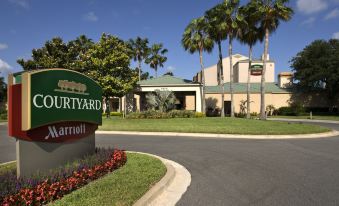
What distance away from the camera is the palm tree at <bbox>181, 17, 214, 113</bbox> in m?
32.8

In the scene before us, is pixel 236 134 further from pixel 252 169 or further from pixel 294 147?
pixel 252 169

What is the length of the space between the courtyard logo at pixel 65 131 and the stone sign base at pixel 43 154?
205mm

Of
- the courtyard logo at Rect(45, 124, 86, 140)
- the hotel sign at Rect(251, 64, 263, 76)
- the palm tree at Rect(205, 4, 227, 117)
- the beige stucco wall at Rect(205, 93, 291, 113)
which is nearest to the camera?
the courtyard logo at Rect(45, 124, 86, 140)

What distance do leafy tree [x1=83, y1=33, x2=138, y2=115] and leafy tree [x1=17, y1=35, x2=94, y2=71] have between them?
5213mm

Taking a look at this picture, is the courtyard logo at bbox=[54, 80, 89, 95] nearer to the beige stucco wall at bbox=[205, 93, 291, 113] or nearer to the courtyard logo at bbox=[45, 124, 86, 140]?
the courtyard logo at bbox=[45, 124, 86, 140]

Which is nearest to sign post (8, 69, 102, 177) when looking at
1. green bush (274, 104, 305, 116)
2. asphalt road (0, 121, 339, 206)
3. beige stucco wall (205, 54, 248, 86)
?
asphalt road (0, 121, 339, 206)

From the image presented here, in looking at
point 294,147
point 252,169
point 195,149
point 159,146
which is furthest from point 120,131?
point 252,169

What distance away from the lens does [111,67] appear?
32250 mm

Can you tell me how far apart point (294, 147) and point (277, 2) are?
1948 centimetres

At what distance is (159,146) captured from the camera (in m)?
12.6

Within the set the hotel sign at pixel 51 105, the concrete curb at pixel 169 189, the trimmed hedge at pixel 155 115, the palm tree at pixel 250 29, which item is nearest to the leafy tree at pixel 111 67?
the trimmed hedge at pixel 155 115

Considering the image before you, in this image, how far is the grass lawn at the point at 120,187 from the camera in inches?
195

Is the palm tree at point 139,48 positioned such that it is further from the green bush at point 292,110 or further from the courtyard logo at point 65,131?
the courtyard logo at point 65,131

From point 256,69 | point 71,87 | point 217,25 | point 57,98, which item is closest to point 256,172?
point 71,87
